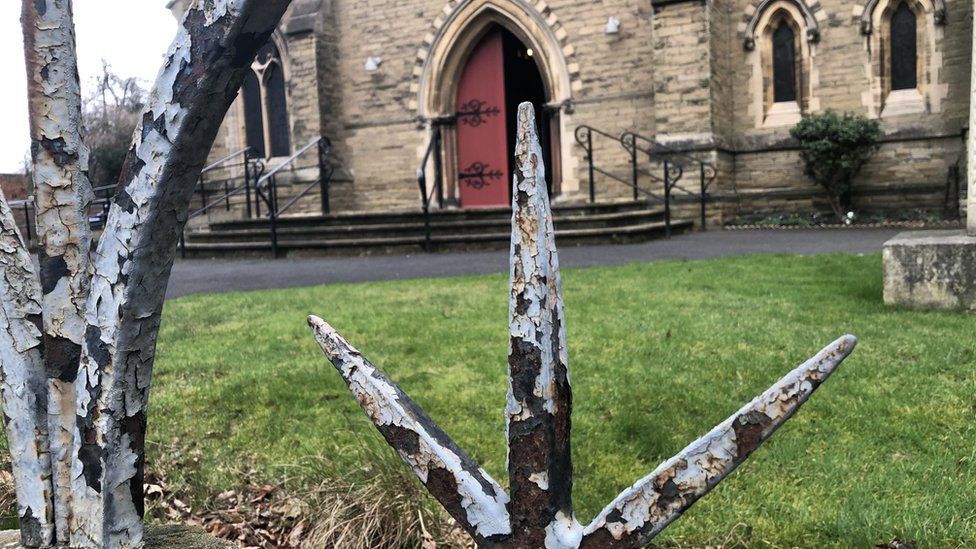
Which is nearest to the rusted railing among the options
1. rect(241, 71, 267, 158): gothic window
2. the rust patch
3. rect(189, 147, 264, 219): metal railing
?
the rust patch

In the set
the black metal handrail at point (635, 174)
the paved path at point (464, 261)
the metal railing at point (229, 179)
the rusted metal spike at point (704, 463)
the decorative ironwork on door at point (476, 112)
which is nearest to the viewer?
the rusted metal spike at point (704, 463)

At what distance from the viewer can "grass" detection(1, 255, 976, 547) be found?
7.57ft

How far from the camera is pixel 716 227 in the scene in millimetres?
12117

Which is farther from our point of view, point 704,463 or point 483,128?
point 483,128

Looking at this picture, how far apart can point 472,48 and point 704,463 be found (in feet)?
49.2

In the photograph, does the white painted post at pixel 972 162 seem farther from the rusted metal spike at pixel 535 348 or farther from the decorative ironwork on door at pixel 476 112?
the decorative ironwork on door at pixel 476 112

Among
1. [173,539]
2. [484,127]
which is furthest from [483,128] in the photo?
[173,539]

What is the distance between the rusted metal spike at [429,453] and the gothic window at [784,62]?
1367 centimetres

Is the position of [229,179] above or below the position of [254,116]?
below

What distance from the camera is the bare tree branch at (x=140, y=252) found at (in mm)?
819

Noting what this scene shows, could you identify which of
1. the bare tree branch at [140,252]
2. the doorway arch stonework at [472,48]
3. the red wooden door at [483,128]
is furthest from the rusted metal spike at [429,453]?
the red wooden door at [483,128]

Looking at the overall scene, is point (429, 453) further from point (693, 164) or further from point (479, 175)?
point (479, 175)

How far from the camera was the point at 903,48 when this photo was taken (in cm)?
1235

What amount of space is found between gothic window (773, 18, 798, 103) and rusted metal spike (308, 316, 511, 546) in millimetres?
13666
